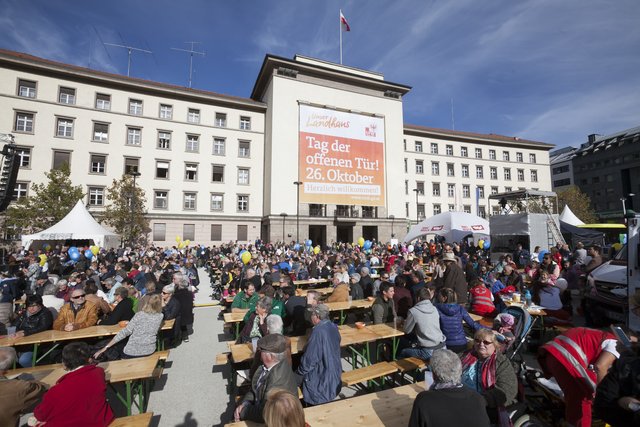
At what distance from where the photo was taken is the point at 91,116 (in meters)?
27.8

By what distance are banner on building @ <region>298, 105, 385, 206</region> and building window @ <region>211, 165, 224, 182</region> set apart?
339 inches

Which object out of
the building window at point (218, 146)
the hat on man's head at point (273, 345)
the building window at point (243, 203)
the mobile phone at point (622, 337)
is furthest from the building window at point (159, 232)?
the mobile phone at point (622, 337)

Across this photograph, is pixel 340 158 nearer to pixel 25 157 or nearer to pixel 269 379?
pixel 25 157

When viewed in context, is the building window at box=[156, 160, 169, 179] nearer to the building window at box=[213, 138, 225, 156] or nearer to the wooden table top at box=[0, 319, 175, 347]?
the building window at box=[213, 138, 225, 156]

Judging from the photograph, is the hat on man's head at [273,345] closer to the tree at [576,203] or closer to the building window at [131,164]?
the building window at [131,164]

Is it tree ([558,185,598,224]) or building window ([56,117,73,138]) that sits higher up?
building window ([56,117,73,138])

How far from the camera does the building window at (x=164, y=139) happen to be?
30.1 meters

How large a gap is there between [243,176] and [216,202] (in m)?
4.07

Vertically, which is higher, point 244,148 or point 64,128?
point 64,128

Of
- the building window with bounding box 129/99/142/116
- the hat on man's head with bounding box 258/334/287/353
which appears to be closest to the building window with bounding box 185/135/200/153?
the building window with bounding box 129/99/142/116

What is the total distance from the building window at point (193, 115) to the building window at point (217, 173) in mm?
5201

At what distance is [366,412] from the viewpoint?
300cm

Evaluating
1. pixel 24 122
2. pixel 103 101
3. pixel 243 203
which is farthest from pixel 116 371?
pixel 24 122

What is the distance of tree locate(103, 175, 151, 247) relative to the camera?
2606 cm
